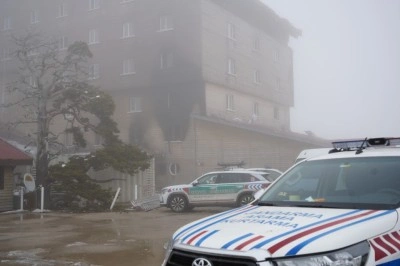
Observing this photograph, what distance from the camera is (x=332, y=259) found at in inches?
111

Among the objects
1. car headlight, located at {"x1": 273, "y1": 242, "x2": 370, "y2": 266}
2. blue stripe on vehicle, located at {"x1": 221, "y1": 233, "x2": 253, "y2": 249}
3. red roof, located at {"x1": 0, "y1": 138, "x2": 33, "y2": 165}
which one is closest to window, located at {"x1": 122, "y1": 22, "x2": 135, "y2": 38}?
red roof, located at {"x1": 0, "y1": 138, "x2": 33, "y2": 165}

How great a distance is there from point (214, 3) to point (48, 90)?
14876mm

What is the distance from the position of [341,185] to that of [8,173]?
17.5m

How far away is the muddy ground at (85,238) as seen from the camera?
7.87 metres

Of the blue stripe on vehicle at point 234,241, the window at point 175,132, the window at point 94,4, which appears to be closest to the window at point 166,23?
the window at point 94,4

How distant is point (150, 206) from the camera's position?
1812 cm

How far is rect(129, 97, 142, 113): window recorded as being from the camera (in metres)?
31.0

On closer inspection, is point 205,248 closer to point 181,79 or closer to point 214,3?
point 181,79

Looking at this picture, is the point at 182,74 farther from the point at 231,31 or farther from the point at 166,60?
the point at 231,31

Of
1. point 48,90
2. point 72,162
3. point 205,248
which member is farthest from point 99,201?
point 205,248

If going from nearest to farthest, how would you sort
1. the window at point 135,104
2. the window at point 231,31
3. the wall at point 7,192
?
1. the wall at point 7,192
2. the window at point 135,104
3. the window at point 231,31

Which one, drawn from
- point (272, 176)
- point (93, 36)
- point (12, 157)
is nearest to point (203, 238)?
point (272, 176)

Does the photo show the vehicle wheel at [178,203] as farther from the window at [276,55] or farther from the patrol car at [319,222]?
the window at [276,55]

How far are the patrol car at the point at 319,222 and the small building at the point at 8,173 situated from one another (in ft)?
52.3
